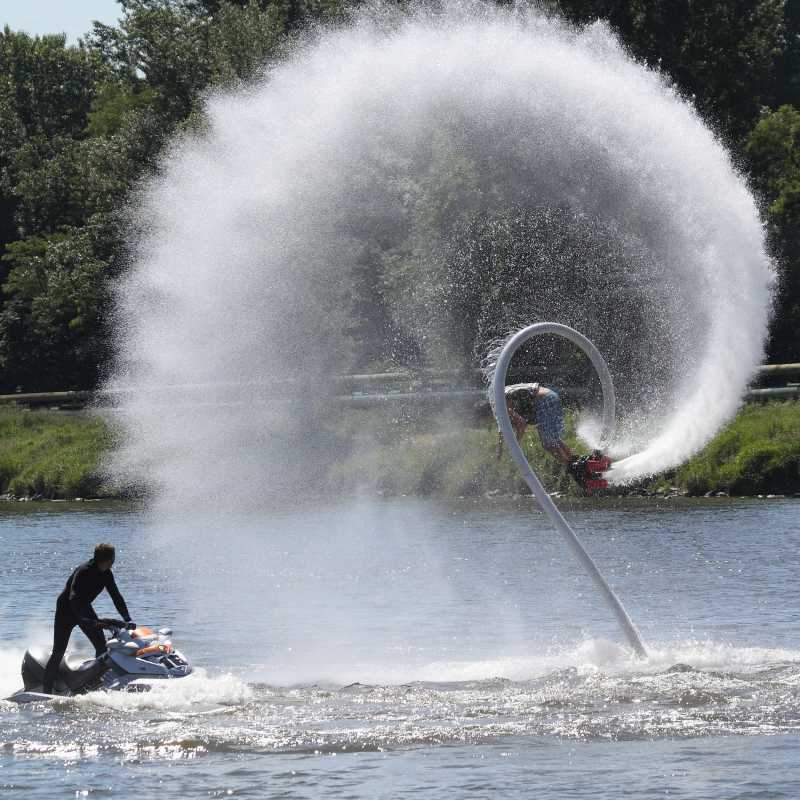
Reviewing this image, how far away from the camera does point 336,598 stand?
1134 inches

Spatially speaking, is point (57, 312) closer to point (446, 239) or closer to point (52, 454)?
point (52, 454)

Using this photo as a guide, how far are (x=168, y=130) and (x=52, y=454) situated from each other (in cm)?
1159

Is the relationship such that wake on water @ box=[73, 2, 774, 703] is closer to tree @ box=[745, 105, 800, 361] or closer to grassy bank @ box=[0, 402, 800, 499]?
grassy bank @ box=[0, 402, 800, 499]

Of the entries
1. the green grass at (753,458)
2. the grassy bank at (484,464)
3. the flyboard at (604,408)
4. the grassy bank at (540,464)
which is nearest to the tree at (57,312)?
the grassy bank at (484,464)

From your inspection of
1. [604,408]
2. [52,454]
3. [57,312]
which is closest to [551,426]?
[604,408]

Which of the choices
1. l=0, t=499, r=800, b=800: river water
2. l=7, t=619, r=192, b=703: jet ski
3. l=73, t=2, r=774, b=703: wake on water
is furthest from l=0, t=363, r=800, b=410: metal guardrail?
l=7, t=619, r=192, b=703: jet ski

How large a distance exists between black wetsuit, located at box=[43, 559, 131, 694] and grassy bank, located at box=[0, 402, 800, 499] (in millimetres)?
20149

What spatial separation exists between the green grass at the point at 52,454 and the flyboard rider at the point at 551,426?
1342 inches

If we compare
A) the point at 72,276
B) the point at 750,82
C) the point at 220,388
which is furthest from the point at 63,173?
the point at 220,388

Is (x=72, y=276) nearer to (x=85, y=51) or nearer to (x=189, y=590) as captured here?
(x=189, y=590)

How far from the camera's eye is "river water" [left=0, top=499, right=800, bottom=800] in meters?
15.9

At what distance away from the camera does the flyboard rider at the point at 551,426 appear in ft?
62.0

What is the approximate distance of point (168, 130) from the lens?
57.0 metres

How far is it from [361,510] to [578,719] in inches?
1057
